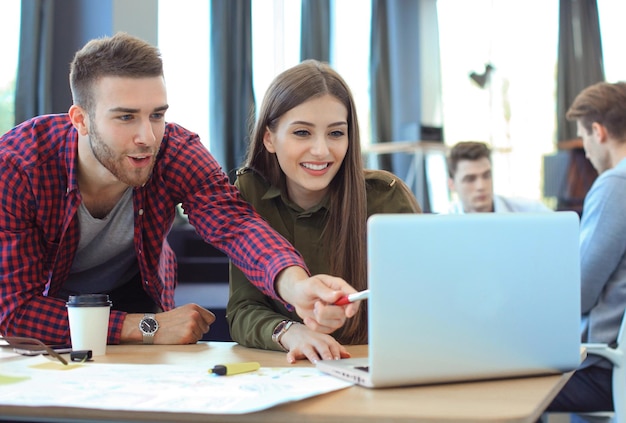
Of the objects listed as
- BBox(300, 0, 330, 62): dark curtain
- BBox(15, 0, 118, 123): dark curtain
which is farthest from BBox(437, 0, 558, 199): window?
BBox(15, 0, 118, 123): dark curtain

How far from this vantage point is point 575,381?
7.68 feet

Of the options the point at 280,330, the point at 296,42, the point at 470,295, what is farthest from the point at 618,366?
the point at 296,42

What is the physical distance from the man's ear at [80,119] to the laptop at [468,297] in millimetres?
1035

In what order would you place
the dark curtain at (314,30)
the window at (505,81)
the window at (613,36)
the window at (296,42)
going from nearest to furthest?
1. the window at (296,42)
2. the dark curtain at (314,30)
3. the window at (613,36)
4. the window at (505,81)

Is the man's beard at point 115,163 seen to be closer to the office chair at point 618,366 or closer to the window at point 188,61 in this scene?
the office chair at point 618,366

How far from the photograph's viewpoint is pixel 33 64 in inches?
159

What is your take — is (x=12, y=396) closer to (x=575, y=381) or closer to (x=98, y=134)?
(x=98, y=134)

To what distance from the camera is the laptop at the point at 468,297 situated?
109 cm

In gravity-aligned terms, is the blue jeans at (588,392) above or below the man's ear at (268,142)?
below

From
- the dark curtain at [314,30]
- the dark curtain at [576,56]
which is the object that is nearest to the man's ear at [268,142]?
the dark curtain at [314,30]

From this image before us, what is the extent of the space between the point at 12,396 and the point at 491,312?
70 cm

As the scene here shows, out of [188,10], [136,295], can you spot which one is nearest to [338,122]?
[136,295]

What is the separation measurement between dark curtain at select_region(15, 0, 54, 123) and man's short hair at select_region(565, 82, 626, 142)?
8.67 ft

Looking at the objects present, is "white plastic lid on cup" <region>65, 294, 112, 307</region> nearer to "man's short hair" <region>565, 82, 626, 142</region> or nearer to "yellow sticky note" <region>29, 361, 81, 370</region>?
"yellow sticky note" <region>29, 361, 81, 370</region>
